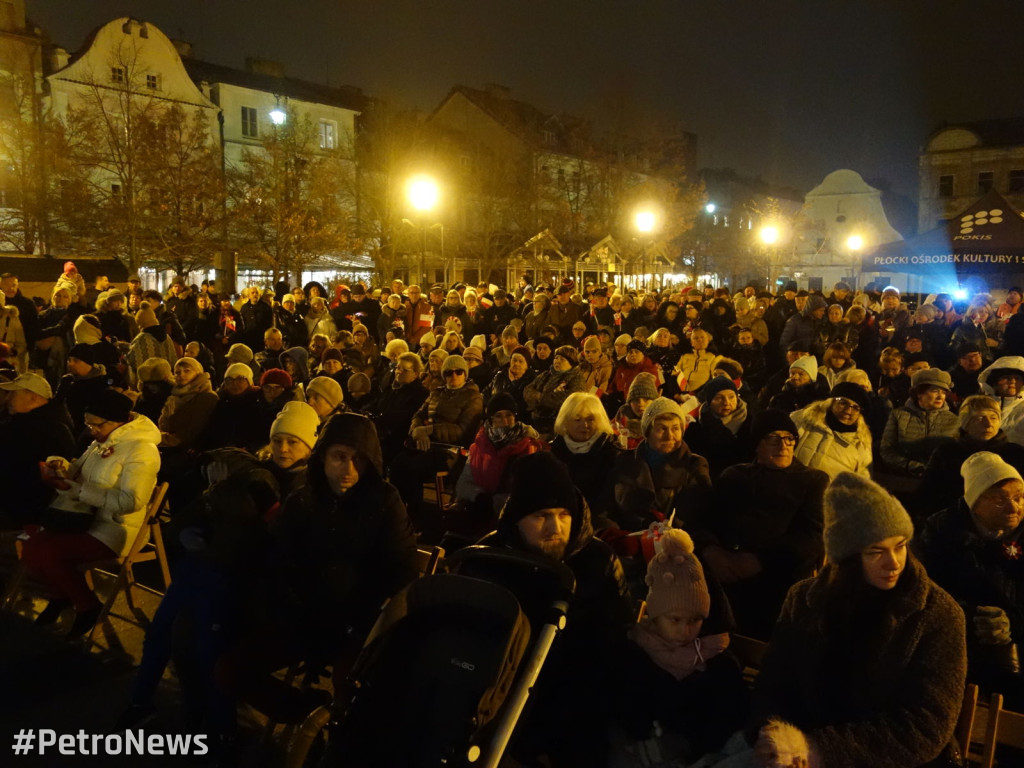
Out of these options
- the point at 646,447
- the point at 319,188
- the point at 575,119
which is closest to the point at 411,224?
the point at 319,188

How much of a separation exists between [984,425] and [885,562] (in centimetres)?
318

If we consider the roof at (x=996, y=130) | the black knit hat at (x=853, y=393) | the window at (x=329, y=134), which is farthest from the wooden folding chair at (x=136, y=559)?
the roof at (x=996, y=130)

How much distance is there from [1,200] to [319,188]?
1119 cm

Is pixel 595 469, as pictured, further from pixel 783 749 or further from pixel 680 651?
pixel 783 749

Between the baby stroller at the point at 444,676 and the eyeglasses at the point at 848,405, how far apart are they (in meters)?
3.41

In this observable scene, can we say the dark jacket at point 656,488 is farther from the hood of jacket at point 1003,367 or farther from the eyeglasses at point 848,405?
the hood of jacket at point 1003,367

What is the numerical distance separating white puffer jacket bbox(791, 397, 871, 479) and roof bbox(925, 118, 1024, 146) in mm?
52393

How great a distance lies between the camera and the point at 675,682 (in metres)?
2.92

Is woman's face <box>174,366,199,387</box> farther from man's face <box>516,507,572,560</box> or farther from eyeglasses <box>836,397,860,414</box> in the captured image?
eyeglasses <box>836,397,860,414</box>

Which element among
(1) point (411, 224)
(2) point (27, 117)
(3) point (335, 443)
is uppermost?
(2) point (27, 117)

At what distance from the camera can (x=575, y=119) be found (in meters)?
35.9

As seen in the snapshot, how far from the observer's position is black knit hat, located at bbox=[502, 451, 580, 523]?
10.4ft

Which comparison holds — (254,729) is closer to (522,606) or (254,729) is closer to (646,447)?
(522,606)
